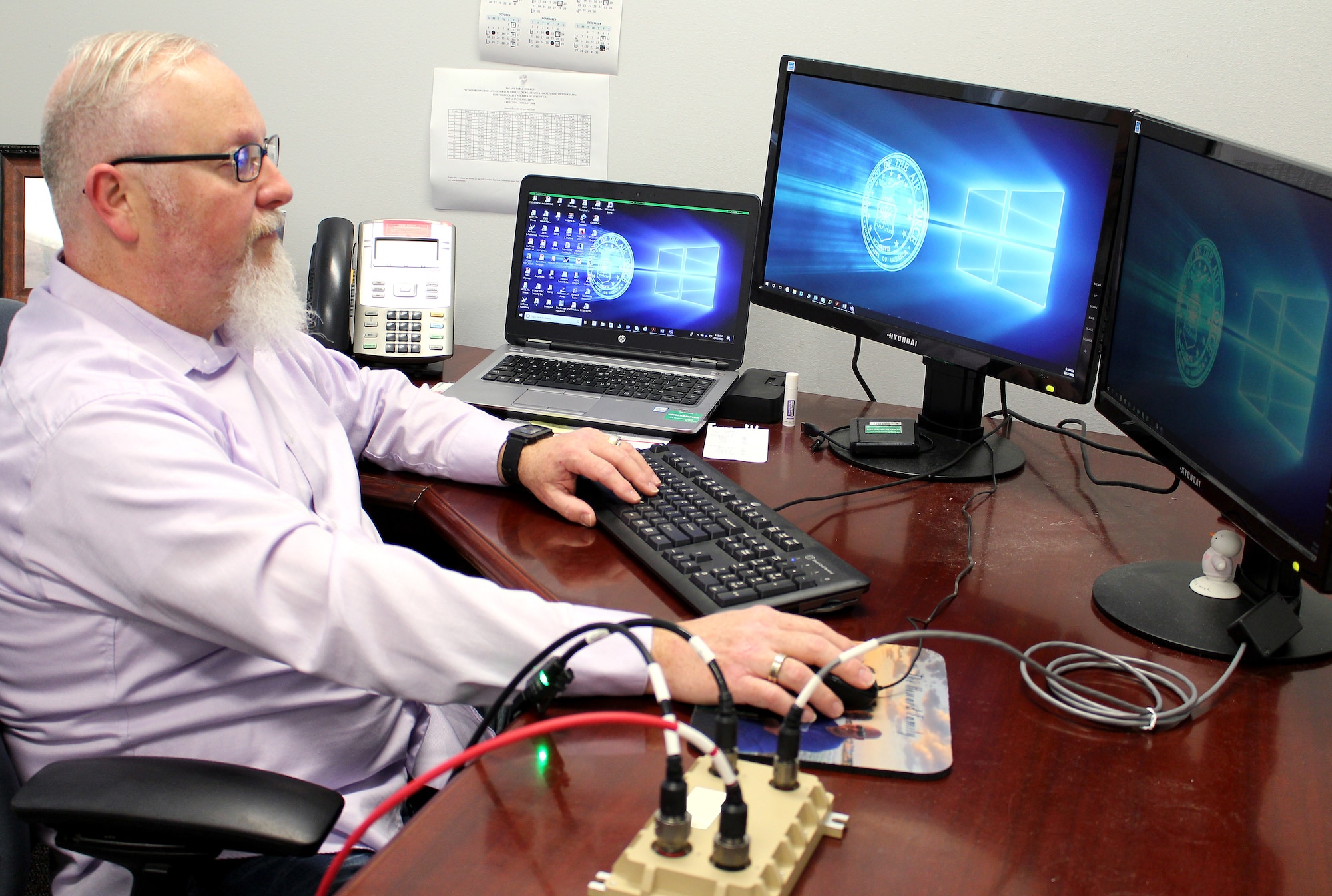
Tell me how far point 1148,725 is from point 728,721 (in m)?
0.37

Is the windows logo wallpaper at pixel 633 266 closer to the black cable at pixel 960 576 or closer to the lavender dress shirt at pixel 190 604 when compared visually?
the black cable at pixel 960 576

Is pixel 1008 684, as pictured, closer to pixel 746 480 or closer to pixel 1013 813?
pixel 1013 813

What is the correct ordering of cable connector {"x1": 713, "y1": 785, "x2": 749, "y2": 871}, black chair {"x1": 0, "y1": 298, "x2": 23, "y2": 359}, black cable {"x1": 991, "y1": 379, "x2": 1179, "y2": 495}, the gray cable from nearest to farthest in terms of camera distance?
cable connector {"x1": 713, "y1": 785, "x2": 749, "y2": 871} → the gray cable → black chair {"x1": 0, "y1": 298, "x2": 23, "y2": 359} → black cable {"x1": 991, "y1": 379, "x2": 1179, "y2": 495}

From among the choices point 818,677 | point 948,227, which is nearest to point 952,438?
point 948,227

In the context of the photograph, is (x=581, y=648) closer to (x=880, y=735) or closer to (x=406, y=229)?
(x=880, y=735)

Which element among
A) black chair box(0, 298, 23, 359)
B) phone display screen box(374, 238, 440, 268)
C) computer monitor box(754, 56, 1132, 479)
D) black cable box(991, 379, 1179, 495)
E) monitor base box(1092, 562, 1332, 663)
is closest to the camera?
monitor base box(1092, 562, 1332, 663)

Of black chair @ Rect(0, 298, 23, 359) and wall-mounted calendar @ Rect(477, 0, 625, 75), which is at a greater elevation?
wall-mounted calendar @ Rect(477, 0, 625, 75)

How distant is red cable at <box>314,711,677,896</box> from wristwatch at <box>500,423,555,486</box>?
552 mm

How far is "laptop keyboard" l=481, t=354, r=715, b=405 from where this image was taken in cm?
160

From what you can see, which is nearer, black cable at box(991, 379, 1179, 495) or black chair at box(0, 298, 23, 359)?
black chair at box(0, 298, 23, 359)

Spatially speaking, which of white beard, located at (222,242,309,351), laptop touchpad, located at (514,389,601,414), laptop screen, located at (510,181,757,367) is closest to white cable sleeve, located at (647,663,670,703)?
white beard, located at (222,242,309,351)

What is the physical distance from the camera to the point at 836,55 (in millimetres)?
1750

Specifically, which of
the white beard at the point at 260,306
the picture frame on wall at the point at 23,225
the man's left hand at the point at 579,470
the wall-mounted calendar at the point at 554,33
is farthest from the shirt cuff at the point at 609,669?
the picture frame on wall at the point at 23,225

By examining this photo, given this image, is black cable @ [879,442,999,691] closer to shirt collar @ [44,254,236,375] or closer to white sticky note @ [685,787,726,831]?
white sticky note @ [685,787,726,831]
